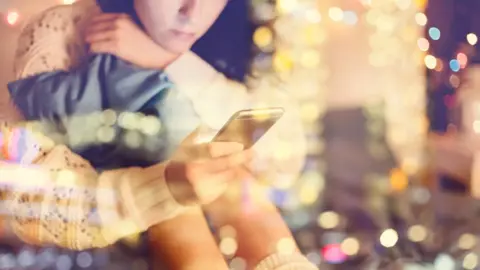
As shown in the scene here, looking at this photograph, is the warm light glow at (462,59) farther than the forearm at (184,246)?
Yes

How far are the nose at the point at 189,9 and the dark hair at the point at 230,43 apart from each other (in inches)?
1.8

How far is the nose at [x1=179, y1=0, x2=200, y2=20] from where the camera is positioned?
47.8 inches

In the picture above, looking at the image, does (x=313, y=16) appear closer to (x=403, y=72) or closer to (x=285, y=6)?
(x=285, y=6)

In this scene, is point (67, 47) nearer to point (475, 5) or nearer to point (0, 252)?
point (0, 252)

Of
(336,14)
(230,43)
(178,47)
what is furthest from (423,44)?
(178,47)

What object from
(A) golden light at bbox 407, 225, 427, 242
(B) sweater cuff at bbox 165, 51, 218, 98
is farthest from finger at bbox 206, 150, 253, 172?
(A) golden light at bbox 407, 225, 427, 242

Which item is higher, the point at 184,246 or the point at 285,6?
the point at 285,6

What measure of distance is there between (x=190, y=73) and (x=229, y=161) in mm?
192

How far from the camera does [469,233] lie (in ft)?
3.98

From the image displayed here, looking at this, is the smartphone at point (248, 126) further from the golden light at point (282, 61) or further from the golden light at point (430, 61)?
the golden light at point (430, 61)

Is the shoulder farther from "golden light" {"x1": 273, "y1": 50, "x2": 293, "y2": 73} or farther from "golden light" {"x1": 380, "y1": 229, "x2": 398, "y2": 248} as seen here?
"golden light" {"x1": 380, "y1": 229, "x2": 398, "y2": 248}

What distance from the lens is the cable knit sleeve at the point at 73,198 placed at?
1146 mm

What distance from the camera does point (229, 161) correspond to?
1.17 metres

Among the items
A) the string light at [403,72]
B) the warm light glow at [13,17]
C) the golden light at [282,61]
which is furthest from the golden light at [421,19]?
the warm light glow at [13,17]
